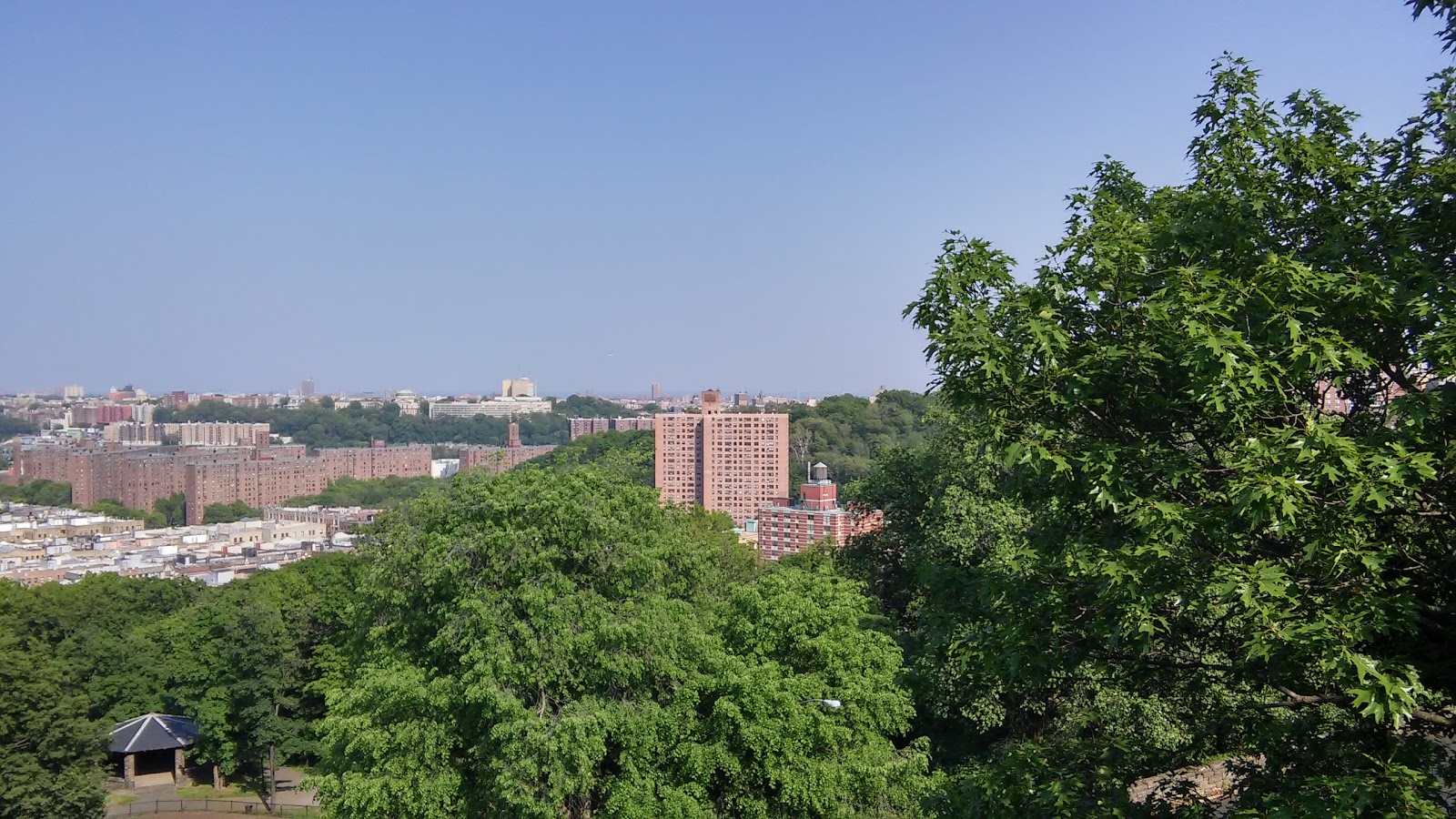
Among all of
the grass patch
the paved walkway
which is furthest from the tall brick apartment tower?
the grass patch

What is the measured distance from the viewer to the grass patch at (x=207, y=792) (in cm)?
2300

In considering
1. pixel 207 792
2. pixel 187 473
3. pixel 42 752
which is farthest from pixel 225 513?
pixel 42 752

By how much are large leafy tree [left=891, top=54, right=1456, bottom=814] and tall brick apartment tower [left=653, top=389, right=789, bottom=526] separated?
6089 cm

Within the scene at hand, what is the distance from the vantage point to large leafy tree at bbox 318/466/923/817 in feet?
32.4

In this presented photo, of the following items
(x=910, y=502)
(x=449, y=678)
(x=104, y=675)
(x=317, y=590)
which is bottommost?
(x=104, y=675)

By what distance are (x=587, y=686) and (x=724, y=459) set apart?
5891cm

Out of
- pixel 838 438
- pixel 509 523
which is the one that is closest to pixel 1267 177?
pixel 509 523

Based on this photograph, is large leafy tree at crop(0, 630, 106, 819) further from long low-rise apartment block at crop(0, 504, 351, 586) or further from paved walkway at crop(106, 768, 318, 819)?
long low-rise apartment block at crop(0, 504, 351, 586)

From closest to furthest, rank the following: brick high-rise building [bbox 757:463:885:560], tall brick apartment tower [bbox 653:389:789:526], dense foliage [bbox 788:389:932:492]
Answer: brick high-rise building [bbox 757:463:885:560] → dense foliage [bbox 788:389:932:492] → tall brick apartment tower [bbox 653:389:789:526]

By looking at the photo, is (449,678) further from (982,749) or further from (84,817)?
(84,817)

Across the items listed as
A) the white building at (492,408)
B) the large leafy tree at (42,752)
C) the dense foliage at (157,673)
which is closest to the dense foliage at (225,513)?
the white building at (492,408)

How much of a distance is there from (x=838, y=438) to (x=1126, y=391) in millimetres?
64934

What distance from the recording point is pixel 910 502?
1719cm

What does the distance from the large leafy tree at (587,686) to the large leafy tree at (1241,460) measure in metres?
4.83
